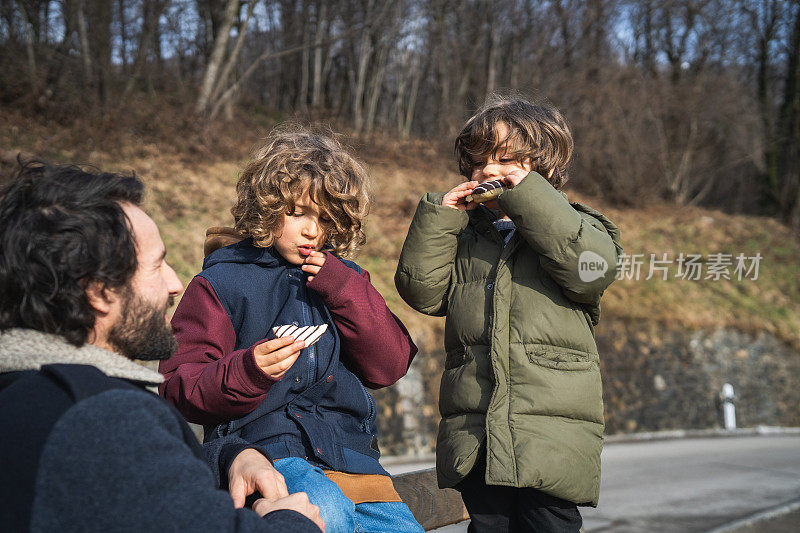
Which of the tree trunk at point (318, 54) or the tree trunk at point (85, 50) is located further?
the tree trunk at point (318, 54)

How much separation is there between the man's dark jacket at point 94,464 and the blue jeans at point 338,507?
1.39 feet

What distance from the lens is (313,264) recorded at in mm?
2264

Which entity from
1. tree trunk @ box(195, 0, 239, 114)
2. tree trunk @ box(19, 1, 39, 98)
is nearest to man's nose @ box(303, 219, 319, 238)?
tree trunk @ box(19, 1, 39, 98)

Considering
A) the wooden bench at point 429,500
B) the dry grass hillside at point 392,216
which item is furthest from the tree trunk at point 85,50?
the wooden bench at point 429,500

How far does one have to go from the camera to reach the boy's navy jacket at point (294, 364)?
6.49 ft

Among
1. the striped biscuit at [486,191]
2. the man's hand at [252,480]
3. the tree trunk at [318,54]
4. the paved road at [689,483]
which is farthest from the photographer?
the tree trunk at [318,54]

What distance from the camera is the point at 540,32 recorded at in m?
17.0

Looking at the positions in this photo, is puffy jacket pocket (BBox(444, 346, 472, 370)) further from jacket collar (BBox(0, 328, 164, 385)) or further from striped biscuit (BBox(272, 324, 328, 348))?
jacket collar (BBox(0, 328, 164, 385))

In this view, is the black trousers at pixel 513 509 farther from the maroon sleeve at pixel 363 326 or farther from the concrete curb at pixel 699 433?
the concrete curb at pixel 699 433

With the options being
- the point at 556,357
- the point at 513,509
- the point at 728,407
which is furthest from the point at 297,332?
the point at 728,407

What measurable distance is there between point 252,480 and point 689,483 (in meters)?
5.92

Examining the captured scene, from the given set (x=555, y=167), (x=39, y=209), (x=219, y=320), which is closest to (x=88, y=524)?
(x=39, y=209)

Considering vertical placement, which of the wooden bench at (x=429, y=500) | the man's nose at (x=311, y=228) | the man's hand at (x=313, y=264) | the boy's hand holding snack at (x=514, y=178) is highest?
the boy's hand holding snack at (x=514, y=178)

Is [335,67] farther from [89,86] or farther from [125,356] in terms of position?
[125,356]
